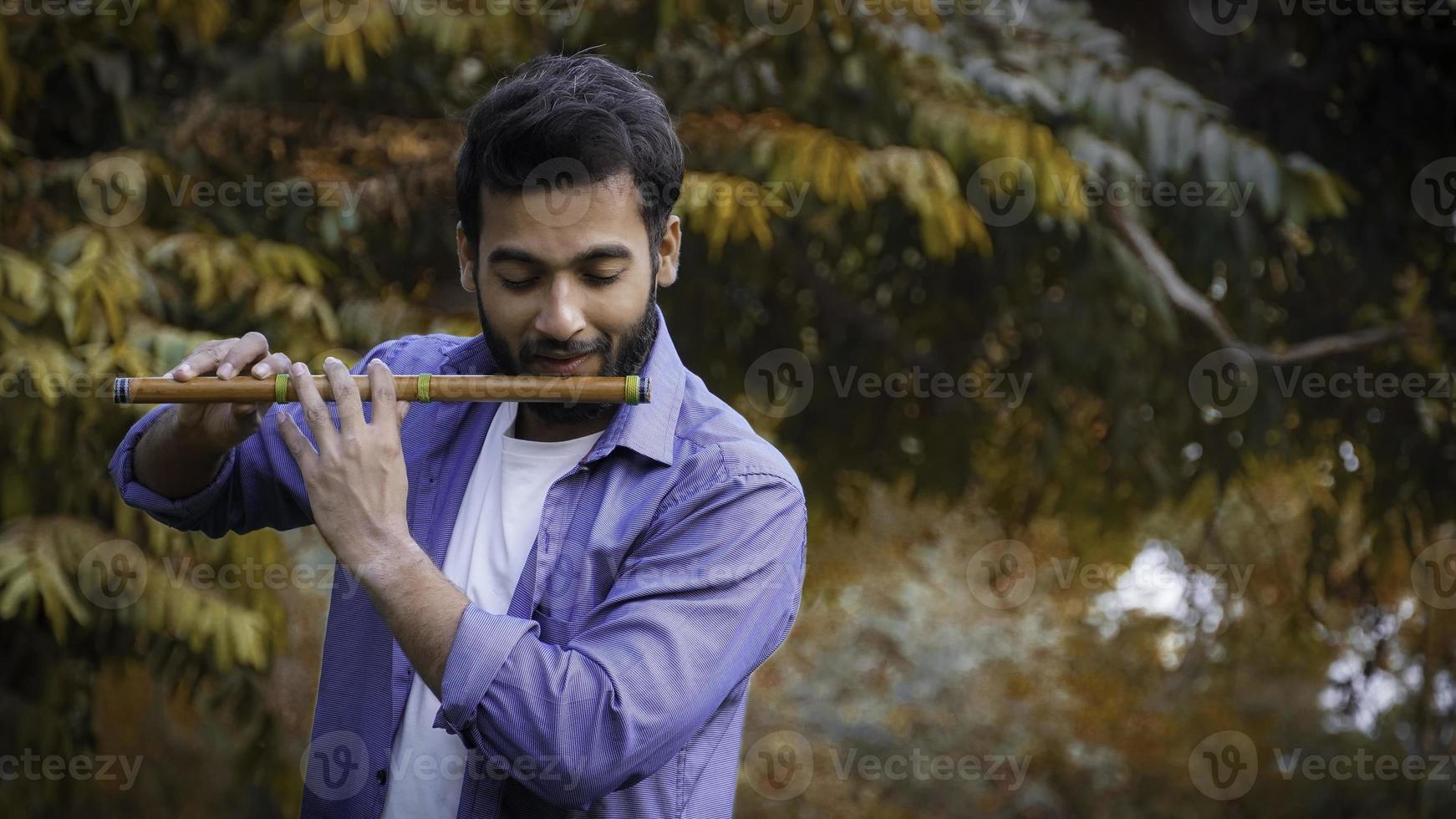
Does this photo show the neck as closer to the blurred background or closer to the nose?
the nose

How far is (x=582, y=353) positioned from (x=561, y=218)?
0.20 meters

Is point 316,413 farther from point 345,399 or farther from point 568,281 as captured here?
point 568,281

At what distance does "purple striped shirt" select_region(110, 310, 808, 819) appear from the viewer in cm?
185

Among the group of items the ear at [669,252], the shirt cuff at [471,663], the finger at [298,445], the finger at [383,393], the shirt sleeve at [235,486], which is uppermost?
the ear at [669,252]

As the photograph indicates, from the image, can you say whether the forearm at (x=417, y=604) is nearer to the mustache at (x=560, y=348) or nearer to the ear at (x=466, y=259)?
the mustache at (x=560, y=348)

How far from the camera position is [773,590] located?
207 cm

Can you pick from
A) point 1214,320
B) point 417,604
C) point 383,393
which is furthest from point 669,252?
point 1214,320

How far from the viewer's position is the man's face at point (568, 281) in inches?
83.7

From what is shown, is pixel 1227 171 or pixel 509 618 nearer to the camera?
pixel 509 618

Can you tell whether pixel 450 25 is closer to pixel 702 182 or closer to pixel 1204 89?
pixel 702 182

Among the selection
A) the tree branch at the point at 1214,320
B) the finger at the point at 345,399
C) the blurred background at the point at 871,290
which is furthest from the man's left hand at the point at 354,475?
the tree branch at the point at 1214,320

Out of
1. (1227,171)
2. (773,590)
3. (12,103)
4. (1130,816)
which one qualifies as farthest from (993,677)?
(773,590)

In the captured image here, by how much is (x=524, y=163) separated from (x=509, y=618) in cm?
67

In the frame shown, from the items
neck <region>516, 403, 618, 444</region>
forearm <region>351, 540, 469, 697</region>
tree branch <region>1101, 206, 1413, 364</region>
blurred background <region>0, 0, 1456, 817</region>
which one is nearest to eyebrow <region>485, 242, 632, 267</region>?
neck <region>516, 403, 618, 444</region>
